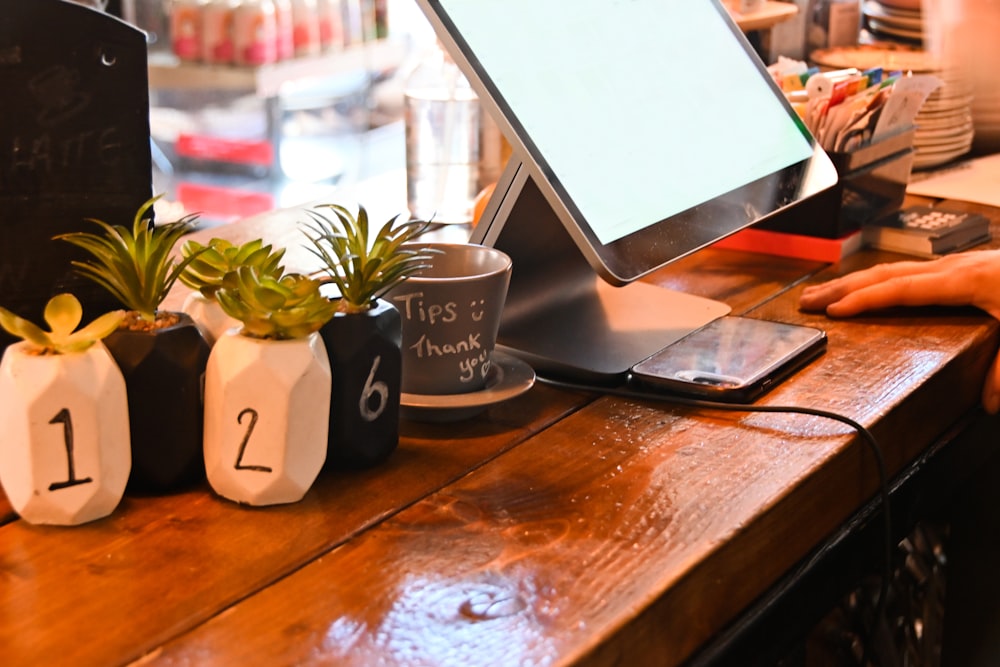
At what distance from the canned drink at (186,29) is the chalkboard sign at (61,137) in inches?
116

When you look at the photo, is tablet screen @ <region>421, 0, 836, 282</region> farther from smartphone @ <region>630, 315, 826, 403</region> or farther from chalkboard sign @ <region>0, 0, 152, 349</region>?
chalkboard sign @ <region>0, 0, 152, 349</region>

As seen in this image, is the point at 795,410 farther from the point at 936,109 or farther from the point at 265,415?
the point at 936,109

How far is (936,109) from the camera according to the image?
6.15 feet

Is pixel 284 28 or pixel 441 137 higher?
pixel 284 28

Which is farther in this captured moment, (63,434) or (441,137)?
(441,137)

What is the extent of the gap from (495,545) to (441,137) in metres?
1.05

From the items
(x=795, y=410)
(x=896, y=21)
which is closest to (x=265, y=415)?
(x=795, y=410)

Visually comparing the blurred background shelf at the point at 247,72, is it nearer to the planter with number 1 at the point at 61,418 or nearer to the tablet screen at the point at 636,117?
the tablet screen at the point at 636,117

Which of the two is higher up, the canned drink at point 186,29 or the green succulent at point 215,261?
the canned drink at point 186,29

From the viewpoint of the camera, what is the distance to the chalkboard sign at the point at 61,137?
0.82m

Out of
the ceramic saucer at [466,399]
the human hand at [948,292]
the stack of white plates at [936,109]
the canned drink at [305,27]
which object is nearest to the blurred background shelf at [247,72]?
the canned drink at [305,27]

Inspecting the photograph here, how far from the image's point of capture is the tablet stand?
40.6 inches

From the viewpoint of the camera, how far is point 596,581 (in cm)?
69

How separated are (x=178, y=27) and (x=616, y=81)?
2.98 meters
